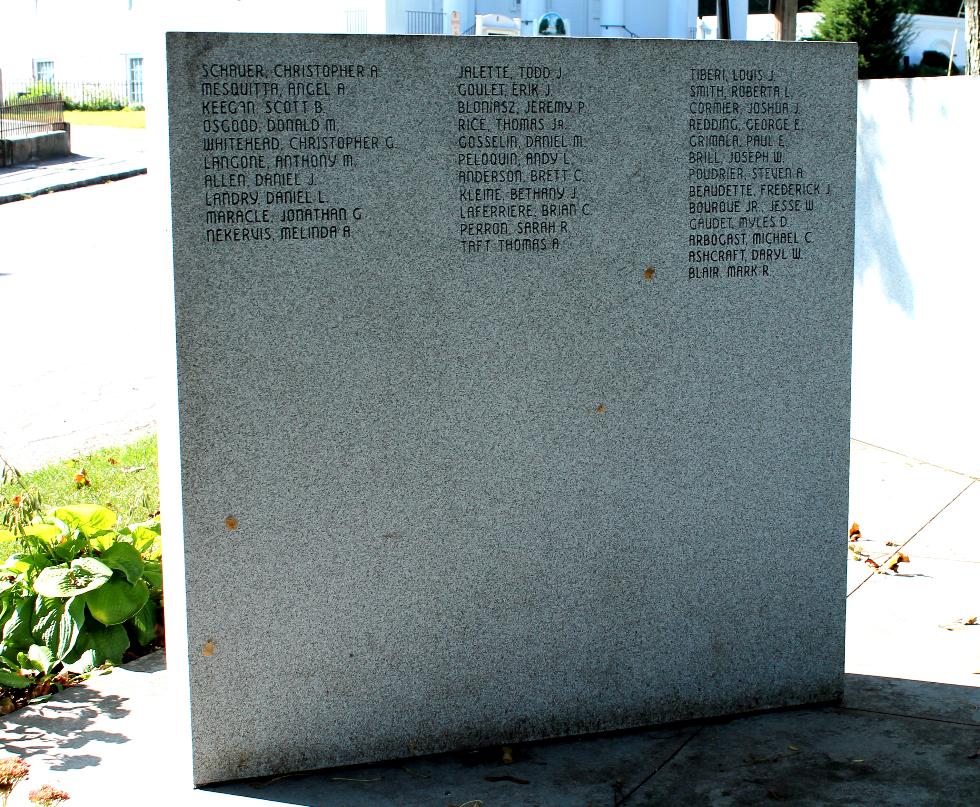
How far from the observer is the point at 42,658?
432 centimetres

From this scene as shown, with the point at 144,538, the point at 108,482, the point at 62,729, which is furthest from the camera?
the point at 108,482

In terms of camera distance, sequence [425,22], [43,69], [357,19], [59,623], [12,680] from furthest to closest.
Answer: [43,69] < [425,22] < [357,19] < [59,623] < [12,680]

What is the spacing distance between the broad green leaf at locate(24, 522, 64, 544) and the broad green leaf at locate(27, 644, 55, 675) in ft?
1.35

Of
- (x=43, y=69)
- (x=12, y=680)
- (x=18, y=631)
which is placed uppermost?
(x=43, y=69)

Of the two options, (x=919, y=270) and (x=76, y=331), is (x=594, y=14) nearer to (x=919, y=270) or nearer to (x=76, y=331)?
(x=76, y=331)

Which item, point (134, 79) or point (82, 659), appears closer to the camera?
point (82, 659)

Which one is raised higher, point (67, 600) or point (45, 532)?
point (45, 532)

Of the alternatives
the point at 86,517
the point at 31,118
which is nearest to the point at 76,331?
the point at 86,517

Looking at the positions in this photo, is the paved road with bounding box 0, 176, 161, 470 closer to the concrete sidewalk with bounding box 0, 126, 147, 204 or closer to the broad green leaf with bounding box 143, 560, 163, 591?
the broad green leaf with bounding box 143, 560, 163, 591

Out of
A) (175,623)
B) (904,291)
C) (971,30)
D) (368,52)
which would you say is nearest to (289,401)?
(175,623)

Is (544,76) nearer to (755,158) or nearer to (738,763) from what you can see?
(755,158)

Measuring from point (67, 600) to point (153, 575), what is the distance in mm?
385

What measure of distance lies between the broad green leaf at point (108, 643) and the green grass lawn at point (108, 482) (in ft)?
3.71

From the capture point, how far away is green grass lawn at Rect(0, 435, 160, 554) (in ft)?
20.0
